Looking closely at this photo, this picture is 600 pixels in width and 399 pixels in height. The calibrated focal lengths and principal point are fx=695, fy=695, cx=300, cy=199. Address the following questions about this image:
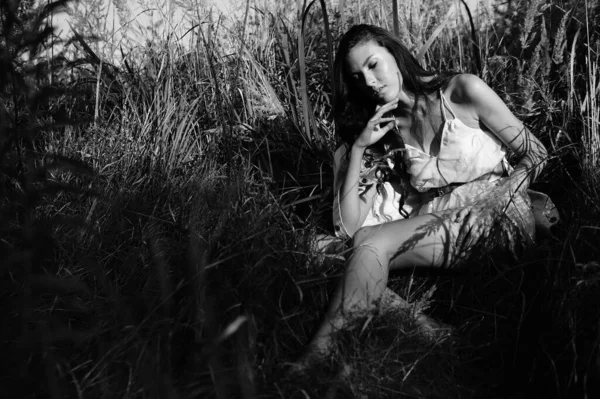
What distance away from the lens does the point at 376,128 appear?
2525mm

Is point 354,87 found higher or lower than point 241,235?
higher

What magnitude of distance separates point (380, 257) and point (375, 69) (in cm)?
75

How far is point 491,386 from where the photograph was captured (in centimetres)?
184

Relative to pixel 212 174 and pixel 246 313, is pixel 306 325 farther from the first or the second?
pixel 212 174

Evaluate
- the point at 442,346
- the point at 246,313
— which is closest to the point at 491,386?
the point at 442,346

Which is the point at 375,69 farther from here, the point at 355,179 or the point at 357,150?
the point at 355,179

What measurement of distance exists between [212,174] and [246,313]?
940 millimetres

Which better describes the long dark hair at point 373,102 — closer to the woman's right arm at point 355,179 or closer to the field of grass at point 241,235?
the woman's right arm at point 355,179

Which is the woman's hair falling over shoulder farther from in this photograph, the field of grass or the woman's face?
the field of grass

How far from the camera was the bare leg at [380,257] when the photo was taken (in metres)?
1.91

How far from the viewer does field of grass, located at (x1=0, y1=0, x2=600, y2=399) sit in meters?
1.63

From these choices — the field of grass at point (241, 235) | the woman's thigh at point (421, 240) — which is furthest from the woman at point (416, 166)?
the field of grass at point (241, 235)

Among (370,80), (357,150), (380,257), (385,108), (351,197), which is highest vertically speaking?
(370,80)

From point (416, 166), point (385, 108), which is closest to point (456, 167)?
point (416, 166)
